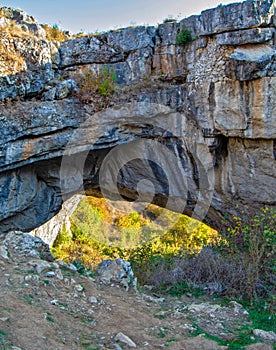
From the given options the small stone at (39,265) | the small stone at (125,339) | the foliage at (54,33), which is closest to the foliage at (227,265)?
the small stone at (39,265)

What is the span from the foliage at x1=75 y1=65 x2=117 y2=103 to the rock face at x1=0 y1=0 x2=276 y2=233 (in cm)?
15

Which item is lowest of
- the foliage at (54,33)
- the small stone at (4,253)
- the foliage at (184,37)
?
the small stone at (4,253)

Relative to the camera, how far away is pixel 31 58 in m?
6.39

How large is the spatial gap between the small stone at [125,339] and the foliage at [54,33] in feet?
22.2

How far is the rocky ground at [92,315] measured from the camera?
8.54 ft

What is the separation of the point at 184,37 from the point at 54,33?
3.20m

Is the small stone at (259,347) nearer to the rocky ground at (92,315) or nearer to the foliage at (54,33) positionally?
the rocky ground at (92,315)

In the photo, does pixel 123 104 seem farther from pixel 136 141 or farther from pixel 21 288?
pixel 21 288

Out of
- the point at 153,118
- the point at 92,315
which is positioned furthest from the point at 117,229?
the point at 92,315

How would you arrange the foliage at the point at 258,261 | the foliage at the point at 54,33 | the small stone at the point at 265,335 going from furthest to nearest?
the foliage at the point at 54,33
the foliage at the point at 258,261
the small stone at the point at 265,335

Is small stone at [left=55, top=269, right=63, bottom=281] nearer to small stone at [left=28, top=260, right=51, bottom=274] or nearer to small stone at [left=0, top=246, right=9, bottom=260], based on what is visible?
small stone at [left=28, top=260, right=51, bottom=274]

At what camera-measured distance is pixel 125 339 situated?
267 centimetres

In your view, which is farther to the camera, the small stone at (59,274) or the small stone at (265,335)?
the small stone at (59,274)

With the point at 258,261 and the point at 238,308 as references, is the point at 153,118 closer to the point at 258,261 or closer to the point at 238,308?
the point at 258,261
